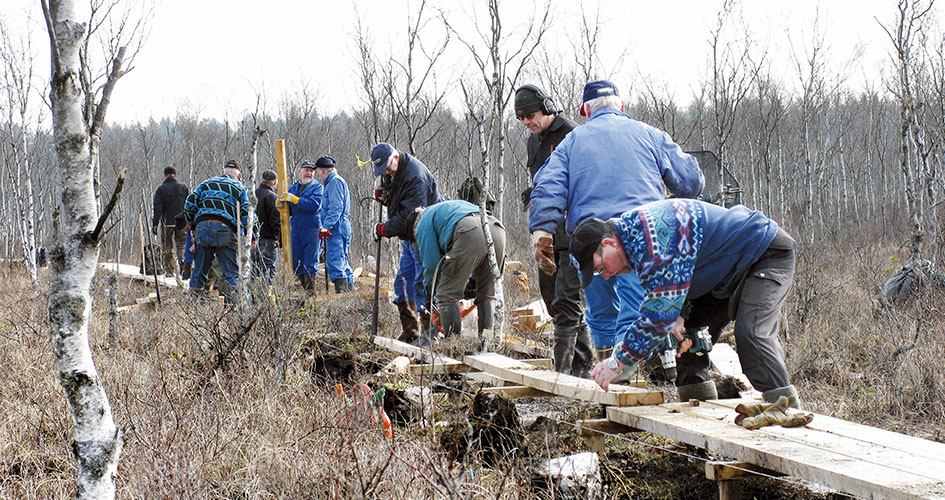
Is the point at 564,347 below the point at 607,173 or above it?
below

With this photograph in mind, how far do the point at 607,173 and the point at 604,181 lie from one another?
47 millimetres

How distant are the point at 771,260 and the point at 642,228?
0.62 meters

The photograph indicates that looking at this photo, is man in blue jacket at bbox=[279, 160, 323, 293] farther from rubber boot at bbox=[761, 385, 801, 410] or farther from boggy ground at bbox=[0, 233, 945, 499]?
rubber boot at bbox=[761, 385, 801, 410]

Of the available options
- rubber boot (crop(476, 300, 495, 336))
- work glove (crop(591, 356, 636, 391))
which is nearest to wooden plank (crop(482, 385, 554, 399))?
work glove (crop(591, 356, 636, 391))

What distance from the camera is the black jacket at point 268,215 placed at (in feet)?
32.0

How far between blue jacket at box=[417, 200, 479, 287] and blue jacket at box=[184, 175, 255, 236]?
326cm

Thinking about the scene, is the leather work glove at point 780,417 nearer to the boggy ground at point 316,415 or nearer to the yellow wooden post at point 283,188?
the boggy ground at point 316,415

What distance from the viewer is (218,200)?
27.2 feet

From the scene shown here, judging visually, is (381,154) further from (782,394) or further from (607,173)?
(782,394)

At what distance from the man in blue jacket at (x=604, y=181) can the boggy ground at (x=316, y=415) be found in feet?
2.06

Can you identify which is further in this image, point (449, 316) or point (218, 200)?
point (218, 200)

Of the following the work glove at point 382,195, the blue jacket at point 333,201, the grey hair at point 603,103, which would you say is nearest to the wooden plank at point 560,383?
the grey hair at point 603,103

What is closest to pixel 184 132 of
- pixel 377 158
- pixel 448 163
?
pixel 448 163

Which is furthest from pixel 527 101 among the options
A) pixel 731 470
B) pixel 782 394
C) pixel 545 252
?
pixel 731 470
